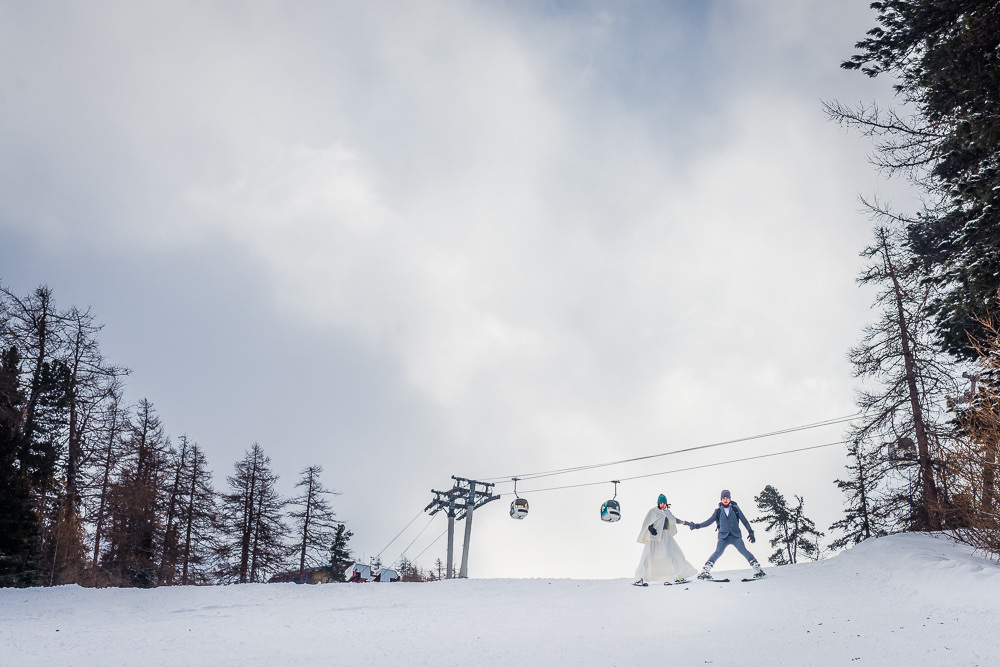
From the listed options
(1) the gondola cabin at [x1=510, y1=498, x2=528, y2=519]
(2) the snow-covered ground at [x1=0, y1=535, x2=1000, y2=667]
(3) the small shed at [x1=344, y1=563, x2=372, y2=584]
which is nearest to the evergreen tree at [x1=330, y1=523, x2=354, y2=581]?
(3) the small shed at [x1=344, y1=563, x2=372, y2=584]

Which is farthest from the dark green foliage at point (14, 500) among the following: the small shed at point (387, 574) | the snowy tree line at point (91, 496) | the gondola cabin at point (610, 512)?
the small shed at point (387, 574)

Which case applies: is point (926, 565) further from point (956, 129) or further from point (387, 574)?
point (387, 574)

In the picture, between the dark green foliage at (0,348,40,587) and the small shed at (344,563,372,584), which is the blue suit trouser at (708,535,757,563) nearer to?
the dark green foliage at (0,348,40,587)

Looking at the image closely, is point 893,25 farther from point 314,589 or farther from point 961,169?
point 314,589

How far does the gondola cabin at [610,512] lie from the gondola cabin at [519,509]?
503 centimetres

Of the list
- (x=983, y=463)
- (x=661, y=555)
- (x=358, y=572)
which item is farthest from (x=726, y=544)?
(x=358, y=572)

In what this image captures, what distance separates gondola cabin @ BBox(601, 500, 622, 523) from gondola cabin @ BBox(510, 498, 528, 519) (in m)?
5.03

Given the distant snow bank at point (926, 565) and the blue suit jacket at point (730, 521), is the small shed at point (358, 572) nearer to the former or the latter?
the blue suit jacket at point (730, 521)

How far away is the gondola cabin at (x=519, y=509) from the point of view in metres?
35.8

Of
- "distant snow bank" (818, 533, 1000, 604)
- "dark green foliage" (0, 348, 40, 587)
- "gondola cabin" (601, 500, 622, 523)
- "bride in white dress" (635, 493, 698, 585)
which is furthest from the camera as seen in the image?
"gondola cabin" (601, 500, 622, 523)

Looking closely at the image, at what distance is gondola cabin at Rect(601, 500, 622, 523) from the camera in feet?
107

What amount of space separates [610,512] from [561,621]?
2199 cm

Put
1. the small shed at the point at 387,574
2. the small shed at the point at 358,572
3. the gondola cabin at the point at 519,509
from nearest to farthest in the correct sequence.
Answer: the gondola cabin at the point at 519,509 < the small shed at the point at 358,572 < the small shed at the point at 387,574

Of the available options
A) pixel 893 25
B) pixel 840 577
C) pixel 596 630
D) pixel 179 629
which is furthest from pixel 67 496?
pixel 893 25
